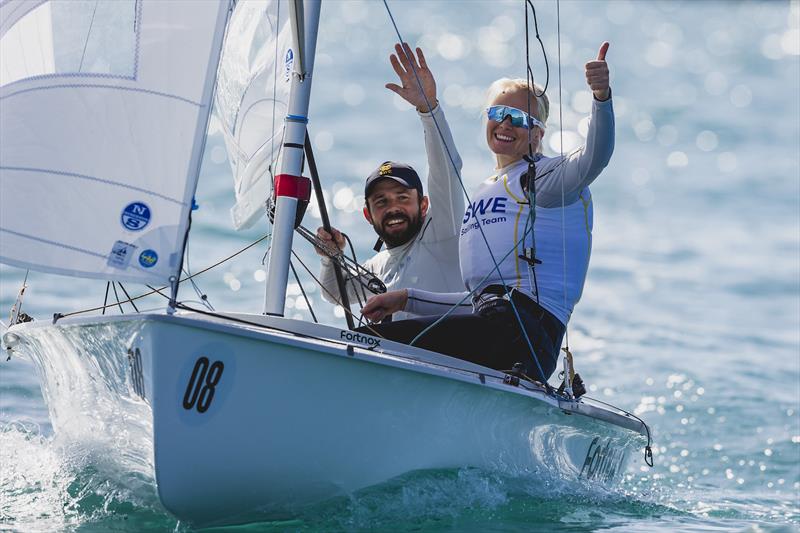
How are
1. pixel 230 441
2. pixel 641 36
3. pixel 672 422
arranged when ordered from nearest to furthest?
pixel 230 441 → pixel 672 422 → pixel 641 36

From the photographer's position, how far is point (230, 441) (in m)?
3.33

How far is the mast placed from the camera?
12.3 feet

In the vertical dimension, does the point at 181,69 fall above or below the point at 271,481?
above

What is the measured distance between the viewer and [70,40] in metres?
3.58

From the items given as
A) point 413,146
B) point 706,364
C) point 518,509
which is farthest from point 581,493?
point 413,146

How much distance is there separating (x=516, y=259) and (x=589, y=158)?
18.2 inches

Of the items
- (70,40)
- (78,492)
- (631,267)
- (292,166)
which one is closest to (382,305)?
(292,166)

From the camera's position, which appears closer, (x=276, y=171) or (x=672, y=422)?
(x=276, y=171)

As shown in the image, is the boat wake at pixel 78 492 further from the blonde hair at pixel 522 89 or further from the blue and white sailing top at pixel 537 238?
the blonde hair at pixel 522 89

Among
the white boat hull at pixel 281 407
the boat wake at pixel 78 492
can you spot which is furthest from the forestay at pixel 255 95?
the boat wake at pixel 78 492

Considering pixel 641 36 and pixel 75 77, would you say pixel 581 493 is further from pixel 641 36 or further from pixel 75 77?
pixel 641 36

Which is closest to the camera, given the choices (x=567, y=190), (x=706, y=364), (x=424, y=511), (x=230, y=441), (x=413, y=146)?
(x=230, y=441)

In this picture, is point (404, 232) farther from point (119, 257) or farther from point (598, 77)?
point (119, 257)

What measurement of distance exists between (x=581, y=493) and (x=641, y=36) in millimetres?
19692
